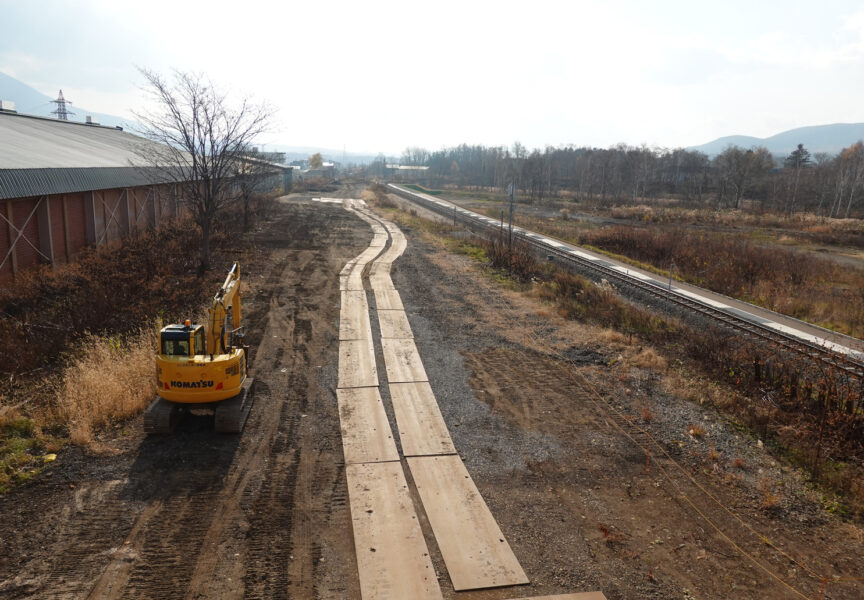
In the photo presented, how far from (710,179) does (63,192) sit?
9227 cm

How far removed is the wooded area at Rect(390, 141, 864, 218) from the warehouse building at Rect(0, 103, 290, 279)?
3093cm

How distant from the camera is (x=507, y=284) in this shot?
22.3 m

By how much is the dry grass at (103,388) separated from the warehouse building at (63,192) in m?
6.92

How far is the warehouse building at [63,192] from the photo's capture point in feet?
52.3

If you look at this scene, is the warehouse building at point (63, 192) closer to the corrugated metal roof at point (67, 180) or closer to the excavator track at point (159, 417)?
the corrugated metal roof at point (67, 180)

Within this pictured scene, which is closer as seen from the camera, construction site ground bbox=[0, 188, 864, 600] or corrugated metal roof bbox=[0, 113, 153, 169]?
construction site ground bbox=[0, 188, 864, 600]

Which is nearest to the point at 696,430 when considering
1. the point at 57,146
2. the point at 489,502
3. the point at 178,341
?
the point at 489,502

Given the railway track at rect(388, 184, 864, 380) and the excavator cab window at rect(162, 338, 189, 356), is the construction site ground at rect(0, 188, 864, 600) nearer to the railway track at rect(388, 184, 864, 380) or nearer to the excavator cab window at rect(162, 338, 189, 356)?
the excavator cab window at rect(162, 338, 189, 356)

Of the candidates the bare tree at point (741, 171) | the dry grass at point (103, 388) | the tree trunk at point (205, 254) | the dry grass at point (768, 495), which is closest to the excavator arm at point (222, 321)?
the dry grass at point (103, 388)

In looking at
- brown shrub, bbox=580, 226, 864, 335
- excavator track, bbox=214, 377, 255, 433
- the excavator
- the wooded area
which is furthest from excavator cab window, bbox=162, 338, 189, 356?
the wooded area

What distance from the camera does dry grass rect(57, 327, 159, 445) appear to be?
928 cm

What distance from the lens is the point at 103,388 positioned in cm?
980

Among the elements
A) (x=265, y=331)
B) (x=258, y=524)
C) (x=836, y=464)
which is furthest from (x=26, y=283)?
(x=836, y=464)

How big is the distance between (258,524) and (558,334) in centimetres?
1079
